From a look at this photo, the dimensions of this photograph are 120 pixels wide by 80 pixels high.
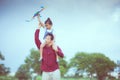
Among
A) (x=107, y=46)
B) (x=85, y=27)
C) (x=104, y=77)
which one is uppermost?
(x=85, y=27)

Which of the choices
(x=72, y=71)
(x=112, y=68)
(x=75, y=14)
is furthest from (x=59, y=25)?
(x=112, y=68)

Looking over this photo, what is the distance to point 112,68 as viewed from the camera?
12.1 feet

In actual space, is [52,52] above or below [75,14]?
below

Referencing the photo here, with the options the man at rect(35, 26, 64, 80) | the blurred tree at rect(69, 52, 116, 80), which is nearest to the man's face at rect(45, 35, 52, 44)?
the man at rect(35, 26, 64, 80)

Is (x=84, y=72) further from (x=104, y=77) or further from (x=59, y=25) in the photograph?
(x=59, y=25)

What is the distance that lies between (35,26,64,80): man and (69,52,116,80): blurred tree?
58cm

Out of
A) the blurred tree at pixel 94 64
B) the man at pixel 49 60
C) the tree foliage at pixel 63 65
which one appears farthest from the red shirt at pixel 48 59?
the blurred tree at pixel 94 64

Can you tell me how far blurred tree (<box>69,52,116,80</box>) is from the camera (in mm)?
3658

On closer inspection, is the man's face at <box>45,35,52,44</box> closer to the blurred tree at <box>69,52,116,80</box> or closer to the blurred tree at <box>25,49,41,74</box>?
the blurred tree at <box>25,49,41,74</box>

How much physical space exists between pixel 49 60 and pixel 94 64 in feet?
2.50

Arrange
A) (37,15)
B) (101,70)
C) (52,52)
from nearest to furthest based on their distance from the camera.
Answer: (52,52), (37,15), (101,70)

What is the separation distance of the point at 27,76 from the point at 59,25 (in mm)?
677

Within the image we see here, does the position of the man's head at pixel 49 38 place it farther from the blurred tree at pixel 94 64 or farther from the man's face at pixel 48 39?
the blurred tree at pixel 94 64

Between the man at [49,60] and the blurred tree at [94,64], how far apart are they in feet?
1.89
